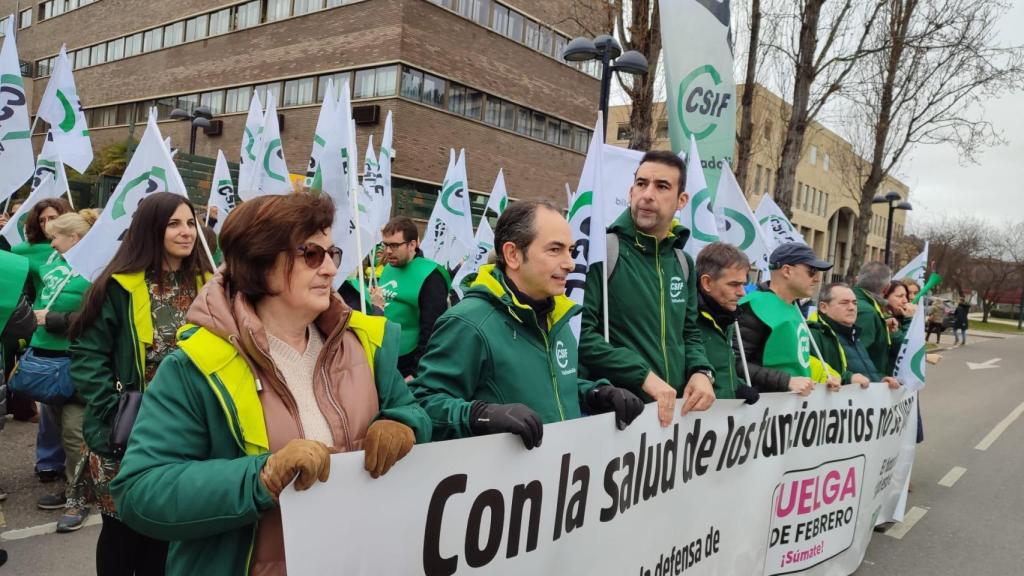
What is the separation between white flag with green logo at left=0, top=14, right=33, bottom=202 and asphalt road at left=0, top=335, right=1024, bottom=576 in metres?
2.12

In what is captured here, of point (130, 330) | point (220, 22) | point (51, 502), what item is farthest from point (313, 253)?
Answer: point (220, 22)

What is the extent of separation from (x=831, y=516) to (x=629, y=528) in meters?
1.98

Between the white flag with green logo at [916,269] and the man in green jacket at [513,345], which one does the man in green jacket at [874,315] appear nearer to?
the white flag with green logo at [916,269]

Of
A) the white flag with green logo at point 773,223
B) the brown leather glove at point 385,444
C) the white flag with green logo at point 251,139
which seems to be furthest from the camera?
the white flag with green logo at point 251,139

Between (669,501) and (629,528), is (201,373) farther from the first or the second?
(669,501)

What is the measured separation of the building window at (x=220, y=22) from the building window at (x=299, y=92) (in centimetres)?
546

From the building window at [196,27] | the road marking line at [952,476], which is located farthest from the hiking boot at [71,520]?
the building window at [196,27]

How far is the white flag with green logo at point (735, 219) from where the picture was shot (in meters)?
4.70

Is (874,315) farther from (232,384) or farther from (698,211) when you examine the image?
(232,384)

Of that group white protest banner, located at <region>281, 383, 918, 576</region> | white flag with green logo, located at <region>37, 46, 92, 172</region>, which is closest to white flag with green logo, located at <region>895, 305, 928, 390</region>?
white protest banner, located at <region>281, 383, 918, 576</region>

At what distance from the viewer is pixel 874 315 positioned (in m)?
5.61

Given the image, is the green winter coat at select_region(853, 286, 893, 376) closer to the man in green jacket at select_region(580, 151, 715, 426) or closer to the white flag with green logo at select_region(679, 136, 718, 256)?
the white flag with green logo at select_region(679, 136, 718, 256)

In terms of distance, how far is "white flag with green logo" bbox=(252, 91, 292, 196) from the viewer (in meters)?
5.74

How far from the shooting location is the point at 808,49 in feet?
42.1
